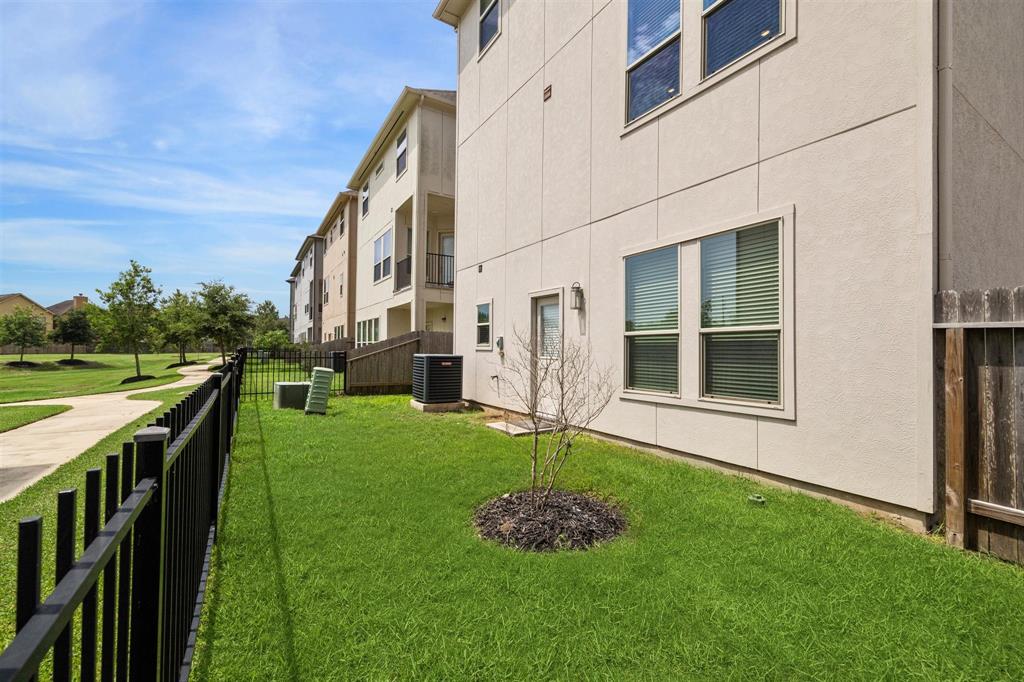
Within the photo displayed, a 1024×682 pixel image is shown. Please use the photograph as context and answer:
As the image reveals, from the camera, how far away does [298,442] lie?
675 centimetres

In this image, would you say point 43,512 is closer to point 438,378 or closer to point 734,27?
point 438,378

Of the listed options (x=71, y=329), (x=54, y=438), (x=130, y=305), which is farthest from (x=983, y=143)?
(x=71, y=329)

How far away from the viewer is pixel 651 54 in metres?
6.34

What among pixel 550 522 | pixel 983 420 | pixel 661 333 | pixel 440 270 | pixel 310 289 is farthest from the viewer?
pixel 310 289

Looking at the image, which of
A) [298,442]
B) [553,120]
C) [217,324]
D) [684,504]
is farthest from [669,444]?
[217,324]

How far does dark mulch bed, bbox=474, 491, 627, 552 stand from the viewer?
11.7 ft

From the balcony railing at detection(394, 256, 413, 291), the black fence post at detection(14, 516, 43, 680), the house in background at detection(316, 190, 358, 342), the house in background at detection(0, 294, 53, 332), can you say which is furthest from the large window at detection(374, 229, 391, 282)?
the house in background at detection(0, 294, 53, 332)

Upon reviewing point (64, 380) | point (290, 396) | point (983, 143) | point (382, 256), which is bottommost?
point (64, 380)

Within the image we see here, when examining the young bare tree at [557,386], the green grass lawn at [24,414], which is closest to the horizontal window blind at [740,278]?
the young bare tree at [557,386]

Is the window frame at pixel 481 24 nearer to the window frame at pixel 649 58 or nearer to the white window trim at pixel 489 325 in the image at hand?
the window frame at pixel 649 58

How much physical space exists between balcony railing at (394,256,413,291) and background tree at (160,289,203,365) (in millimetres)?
14298

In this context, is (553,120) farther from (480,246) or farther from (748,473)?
(748,473)

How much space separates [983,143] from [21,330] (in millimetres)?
48800

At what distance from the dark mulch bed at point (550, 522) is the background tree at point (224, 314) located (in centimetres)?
2553
